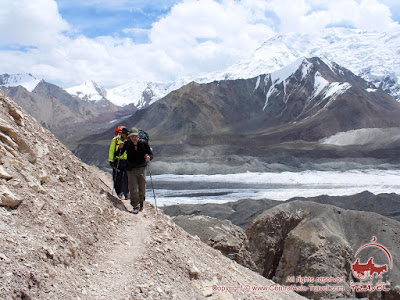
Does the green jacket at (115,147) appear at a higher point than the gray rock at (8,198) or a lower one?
higher

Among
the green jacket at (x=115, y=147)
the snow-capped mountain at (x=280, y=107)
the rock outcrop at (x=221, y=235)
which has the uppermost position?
the snow-capped mountain at (x=280, y=107)

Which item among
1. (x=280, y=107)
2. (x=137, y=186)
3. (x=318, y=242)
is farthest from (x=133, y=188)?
(x=280, y=107)

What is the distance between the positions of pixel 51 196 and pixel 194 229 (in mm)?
4941

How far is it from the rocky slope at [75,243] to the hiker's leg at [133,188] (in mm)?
512

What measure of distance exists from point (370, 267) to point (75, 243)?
9838mm

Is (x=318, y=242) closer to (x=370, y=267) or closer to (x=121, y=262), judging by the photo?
(x=370, y=267)

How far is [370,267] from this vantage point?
10.7 meters

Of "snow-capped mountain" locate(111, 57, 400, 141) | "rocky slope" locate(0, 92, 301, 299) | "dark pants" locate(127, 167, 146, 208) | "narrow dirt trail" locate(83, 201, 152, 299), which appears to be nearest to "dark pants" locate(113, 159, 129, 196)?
"dark pants" locate(127, 167, 146, 208)

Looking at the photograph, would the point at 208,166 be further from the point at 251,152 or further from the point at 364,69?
the point at 364,69

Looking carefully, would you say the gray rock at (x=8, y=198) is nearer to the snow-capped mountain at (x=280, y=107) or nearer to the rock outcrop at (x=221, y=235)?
the rock outcrop at (x=221, y=235)

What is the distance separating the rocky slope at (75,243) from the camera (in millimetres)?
2660

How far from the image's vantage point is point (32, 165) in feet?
12.3

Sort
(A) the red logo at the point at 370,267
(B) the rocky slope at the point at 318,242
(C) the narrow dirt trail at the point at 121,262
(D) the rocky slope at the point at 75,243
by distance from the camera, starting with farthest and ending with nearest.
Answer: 1. (A) the red logo at the point at 370,267
2. (B) the rocky slope at the point at 318,242
3. (C) the narrow dirt trail at the point at 121,262
4. (D) the rocky slope at the point at 75,243

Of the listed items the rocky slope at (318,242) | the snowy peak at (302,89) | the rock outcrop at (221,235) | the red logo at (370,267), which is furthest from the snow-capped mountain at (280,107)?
the rock outcrop at (221,235)
